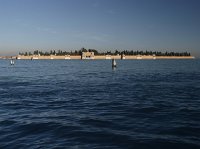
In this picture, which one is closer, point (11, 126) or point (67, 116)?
point (11, 126)

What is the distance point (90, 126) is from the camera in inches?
558

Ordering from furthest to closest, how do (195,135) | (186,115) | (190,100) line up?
1. (190,100)
2. (186,115)
3. (195,135)

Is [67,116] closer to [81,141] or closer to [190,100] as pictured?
[81,141]

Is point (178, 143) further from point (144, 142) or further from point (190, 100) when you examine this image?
point (190, 100)

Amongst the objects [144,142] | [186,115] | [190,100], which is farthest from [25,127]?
[190,100]

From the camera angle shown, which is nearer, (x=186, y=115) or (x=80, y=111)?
(x=186, y=115)

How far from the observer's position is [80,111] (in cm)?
1852

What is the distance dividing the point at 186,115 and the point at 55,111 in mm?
8389

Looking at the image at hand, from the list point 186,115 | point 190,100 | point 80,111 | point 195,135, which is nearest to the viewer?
point 195,135

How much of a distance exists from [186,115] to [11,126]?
33.2ft

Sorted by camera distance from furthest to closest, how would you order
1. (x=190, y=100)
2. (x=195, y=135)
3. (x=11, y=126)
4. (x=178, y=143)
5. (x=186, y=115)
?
(x=190, y=100) < (x=186, y=115) < (x=11, y=126) < (x=195, y=135) < (x=178, y=143)

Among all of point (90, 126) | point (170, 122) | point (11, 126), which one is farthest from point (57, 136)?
point (170, 122)

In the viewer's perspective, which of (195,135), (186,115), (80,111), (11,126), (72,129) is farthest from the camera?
(80,111)

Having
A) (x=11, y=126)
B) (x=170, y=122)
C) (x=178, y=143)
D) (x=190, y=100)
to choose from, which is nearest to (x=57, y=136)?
(x=11, y=126)
